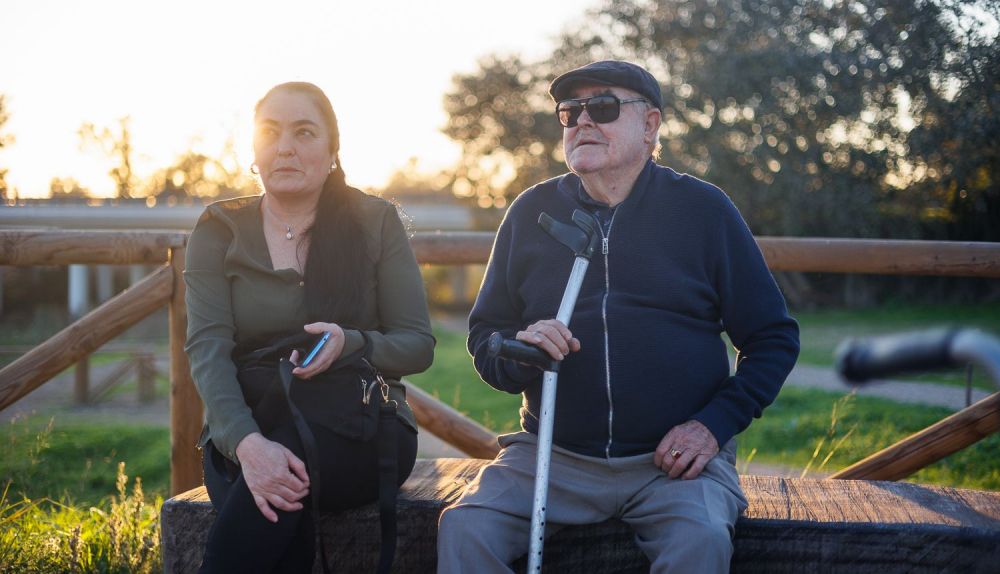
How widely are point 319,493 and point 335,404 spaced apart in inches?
9.0

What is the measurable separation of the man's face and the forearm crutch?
281 mm

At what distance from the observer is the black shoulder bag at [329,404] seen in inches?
A: 92.8

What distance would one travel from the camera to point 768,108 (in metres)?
20.0

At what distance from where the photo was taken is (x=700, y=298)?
98.7 inches

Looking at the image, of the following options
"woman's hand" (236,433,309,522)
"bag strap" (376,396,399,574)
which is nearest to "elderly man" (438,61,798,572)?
"bag strap" (376,396,399,574)

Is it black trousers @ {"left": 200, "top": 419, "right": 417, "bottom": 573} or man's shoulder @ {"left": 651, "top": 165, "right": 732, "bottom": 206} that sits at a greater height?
man's shoulder @ {"left": 651, "top": 165, "right": 732, "bottom": 206}

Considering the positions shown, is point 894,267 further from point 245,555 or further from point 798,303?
point 798,303

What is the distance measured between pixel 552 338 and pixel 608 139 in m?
0.66

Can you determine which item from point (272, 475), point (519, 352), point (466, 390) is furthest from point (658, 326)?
point (466, 390)

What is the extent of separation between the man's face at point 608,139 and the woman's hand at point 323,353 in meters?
0.80

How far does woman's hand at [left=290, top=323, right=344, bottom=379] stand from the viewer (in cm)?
236

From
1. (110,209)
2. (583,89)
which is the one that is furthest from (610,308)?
(110,209)

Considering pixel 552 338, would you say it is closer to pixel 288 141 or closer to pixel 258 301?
pixel 258 301

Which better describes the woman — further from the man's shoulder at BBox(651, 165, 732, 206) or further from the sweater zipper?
the man's shoulder at BBox(651, 165, 732, 206)
